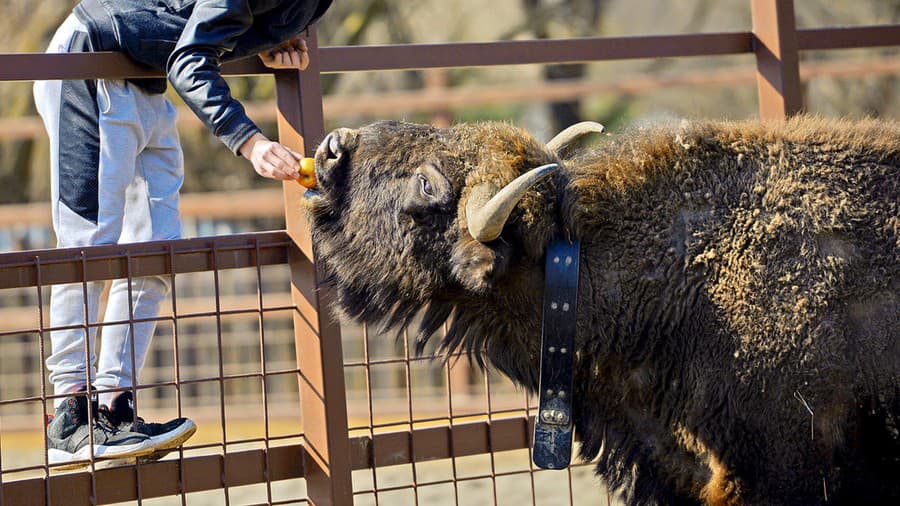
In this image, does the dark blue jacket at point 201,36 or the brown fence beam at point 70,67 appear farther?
the brown fence beam at point 70,67

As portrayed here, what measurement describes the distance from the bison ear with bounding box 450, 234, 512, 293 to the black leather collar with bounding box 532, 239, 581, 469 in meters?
0.17

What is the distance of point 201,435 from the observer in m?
9.91

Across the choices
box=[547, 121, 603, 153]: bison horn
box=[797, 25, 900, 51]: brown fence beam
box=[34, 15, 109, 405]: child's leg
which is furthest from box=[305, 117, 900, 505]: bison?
box=[797, 25, 900, 51]: brown fence beam

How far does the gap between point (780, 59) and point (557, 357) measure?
208 centimetres

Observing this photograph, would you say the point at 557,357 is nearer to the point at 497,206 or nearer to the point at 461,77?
the point at 497,206

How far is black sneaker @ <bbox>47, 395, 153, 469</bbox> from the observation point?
367 cm

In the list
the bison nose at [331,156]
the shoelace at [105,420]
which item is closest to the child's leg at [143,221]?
the shoelace at [105,420]

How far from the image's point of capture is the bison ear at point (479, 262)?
11.3 ft

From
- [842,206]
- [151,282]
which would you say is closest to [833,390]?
[842,206]

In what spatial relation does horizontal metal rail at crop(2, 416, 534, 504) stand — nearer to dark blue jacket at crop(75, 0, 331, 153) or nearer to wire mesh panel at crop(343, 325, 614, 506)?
wire mesh panel at crop(343, 325, 614, 506)

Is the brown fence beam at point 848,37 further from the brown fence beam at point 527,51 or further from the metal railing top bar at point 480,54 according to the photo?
the brown fence beam at point 527,51

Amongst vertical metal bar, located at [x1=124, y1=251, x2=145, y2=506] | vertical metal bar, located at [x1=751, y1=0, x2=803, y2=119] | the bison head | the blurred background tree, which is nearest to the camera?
the bison head

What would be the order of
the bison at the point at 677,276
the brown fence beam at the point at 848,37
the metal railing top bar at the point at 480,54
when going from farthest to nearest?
the brown fence beam at the point at 848,37, the metal railing top bar at the point at 480,54, the bison at the point at 677,276

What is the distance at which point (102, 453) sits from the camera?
3.66 m
